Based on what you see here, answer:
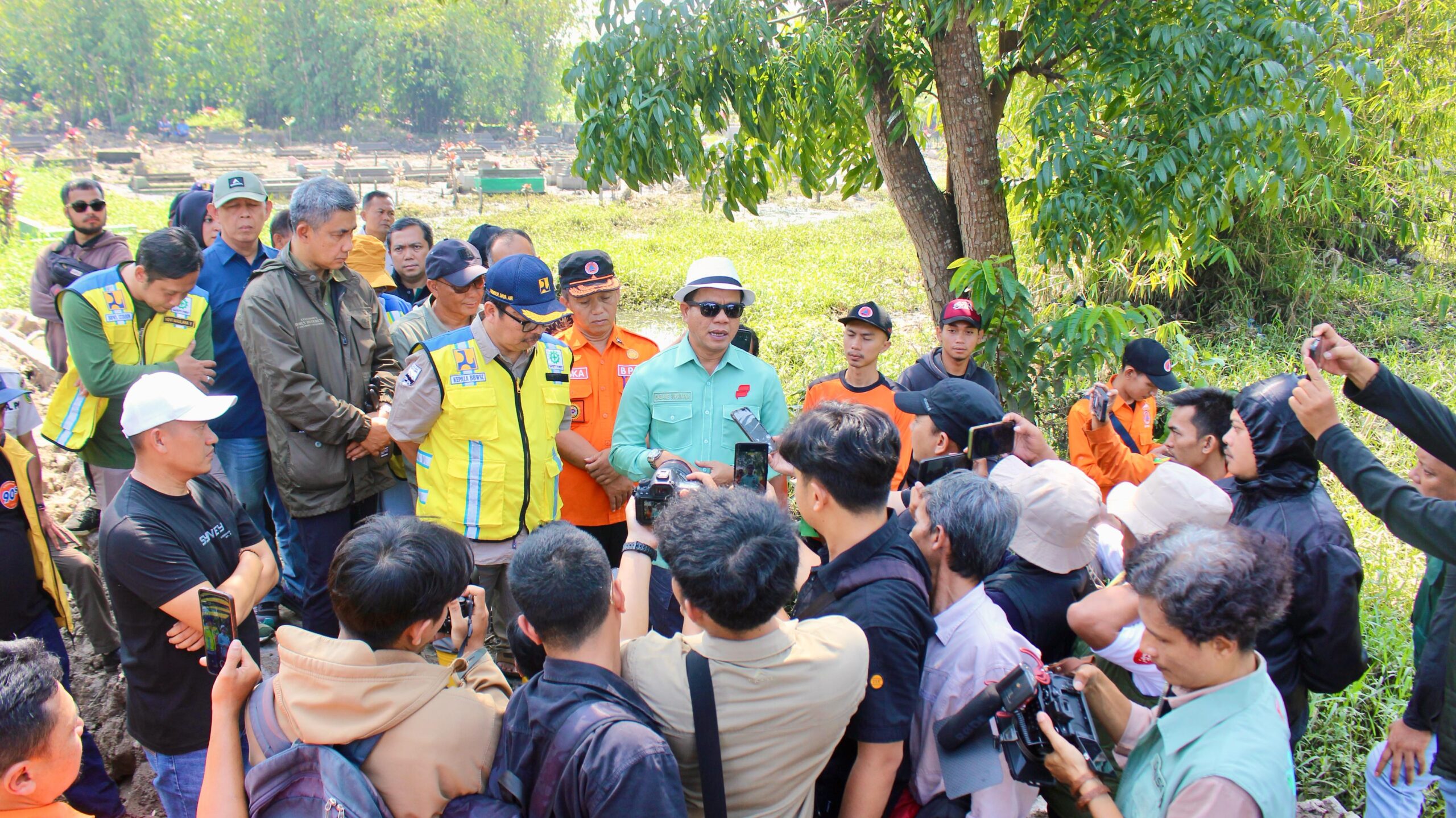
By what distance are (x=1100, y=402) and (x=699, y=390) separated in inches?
81.2

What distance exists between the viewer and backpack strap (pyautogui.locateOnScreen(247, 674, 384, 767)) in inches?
65.9

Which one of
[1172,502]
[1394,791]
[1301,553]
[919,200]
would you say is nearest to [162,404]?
[1172,502]

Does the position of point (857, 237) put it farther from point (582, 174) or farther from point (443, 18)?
point (443, 18)

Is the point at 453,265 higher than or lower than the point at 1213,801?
higher

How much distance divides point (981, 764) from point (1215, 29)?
3724mm

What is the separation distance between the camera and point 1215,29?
159 inches

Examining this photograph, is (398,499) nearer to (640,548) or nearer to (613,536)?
(613,536)

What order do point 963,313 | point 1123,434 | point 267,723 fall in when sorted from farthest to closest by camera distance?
1. point 1123,434
2. point 963,313
3. point 267,723

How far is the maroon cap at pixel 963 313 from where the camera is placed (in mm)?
4340

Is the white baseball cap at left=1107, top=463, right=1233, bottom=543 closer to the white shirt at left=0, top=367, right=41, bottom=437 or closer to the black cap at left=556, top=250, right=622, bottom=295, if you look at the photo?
the black cap at left=556, top=250, right=622, bottom=295

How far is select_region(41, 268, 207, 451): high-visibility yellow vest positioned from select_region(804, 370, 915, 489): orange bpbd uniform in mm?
2742

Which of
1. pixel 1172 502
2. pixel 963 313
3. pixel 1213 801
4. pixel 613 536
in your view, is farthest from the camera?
pixel 963 313

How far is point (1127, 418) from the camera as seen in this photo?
14.8ft

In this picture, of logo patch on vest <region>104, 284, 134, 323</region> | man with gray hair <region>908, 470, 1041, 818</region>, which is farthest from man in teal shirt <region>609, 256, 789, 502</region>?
logo patch on vest <region>104, 284, 134, 323</region>
